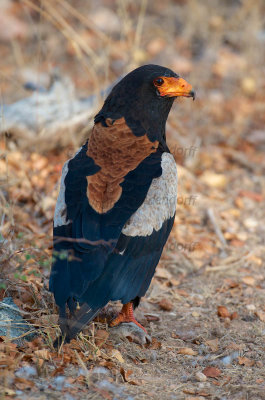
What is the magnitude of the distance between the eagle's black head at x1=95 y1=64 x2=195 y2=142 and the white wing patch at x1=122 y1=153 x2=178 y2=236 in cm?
36

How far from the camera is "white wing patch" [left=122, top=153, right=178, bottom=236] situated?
3434mm

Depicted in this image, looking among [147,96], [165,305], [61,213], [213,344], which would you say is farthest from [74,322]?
[147,96]

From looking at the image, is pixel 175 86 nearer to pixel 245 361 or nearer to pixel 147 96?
pixel 147 96

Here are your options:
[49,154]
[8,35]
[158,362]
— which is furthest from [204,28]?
[158,362]

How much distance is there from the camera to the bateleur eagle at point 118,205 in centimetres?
319

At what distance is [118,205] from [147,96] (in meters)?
1.08

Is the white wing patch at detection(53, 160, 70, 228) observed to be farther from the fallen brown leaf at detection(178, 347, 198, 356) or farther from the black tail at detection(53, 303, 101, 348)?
the fallen brown leaf at detection(178, 347, 198, 356)

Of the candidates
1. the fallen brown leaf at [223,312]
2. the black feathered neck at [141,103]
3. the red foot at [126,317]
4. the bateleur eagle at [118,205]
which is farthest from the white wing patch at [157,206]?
the fallen brown leaf at [223,312]

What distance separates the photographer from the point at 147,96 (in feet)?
13.4

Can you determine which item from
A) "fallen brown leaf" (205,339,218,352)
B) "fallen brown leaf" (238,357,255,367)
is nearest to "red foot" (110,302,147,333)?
"fallen brown leaf" (205,339,218,352)

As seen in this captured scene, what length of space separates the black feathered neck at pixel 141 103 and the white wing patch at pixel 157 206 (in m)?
0.34

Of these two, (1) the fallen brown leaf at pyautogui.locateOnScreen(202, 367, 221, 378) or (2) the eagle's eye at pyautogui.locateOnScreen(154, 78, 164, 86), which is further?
(2) the eagle's eye at pyautogui.locateOnScreen(154, 78, 164, 86)

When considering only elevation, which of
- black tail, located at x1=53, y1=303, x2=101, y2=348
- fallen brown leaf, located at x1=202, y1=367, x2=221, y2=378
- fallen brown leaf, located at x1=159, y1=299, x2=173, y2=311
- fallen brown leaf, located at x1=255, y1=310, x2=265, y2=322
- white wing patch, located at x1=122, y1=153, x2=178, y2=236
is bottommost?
fallen brown leaf, located at x1=159, y1=299, x2=173, y2=311

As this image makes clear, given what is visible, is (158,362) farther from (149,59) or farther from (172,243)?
(149,59)
